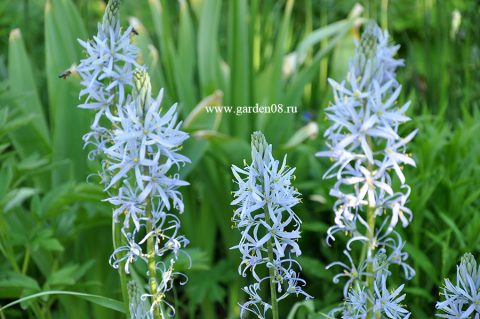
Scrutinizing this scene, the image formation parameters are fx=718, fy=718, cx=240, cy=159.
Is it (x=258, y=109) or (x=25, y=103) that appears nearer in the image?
(x=25, y=103)

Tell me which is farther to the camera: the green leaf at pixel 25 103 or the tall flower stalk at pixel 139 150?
the green leaf at pixel 25 103

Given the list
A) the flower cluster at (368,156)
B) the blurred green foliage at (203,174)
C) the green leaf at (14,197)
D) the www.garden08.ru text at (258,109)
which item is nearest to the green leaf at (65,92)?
the blurred green foliage at (203,174)

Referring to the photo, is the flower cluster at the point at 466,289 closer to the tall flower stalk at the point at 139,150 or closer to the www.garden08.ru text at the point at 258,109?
the tall flower stalk at the point at 139,150

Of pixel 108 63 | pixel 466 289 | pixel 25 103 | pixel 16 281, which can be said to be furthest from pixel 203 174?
pixel 466 289

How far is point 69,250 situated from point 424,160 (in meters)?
1.68

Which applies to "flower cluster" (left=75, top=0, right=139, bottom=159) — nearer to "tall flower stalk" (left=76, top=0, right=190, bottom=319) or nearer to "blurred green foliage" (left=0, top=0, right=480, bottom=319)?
"tall flower stalk" (left=76, top=0, right=190, bottom=319)

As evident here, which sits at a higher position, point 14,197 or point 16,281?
point 14,197

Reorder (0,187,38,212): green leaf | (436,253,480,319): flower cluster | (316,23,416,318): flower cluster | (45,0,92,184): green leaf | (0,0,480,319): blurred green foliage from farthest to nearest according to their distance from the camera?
(45,0,92,184): green leaf < (0,0,480,319): blurred green foliage < (0,187,38,212): green leaf < (316,23,416,318): flower cluster < (436,253,480,319): flower cluster

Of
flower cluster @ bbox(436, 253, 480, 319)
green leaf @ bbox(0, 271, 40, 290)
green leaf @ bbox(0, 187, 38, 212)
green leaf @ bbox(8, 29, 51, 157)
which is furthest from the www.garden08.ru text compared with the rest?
flower cluster @ bbox(436, 253, 480, 319)

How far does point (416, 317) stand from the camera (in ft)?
9.74

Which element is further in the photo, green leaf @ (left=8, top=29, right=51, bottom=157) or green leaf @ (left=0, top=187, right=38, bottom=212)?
green leaf @ (left=8, top=29, right=51, bottom=157)

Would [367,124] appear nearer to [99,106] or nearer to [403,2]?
[99,106]

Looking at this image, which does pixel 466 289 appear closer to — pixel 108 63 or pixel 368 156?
pixel 368 156

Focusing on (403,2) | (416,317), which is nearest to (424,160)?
(416,317)
